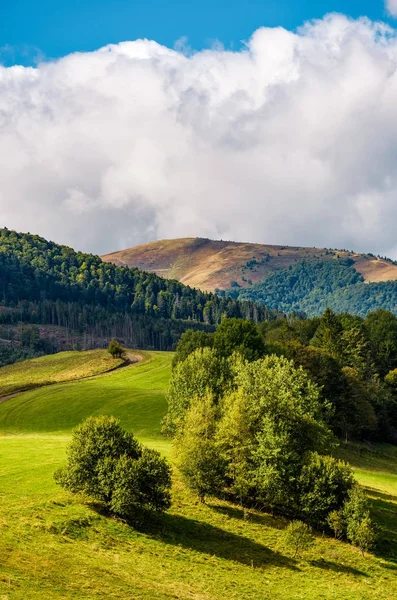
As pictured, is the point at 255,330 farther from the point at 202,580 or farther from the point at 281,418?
the point at 202,580

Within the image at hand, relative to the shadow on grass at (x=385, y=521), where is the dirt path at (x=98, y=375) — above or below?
above

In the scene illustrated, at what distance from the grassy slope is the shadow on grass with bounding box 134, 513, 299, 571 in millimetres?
87837

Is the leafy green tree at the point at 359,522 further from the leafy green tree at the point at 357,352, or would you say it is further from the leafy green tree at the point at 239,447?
the leafy green tree at the point at 357,352

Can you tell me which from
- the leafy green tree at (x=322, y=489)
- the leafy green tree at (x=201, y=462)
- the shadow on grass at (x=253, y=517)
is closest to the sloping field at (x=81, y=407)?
the leafy green tree at (x=201, y=462)

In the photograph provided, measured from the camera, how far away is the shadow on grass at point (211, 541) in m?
41.9

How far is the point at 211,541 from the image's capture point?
144 ft

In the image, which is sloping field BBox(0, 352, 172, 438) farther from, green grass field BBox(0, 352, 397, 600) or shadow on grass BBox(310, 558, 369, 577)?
shadow on grass BBox(310, 558, 369, 577)

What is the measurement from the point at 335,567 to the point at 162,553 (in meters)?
13.5

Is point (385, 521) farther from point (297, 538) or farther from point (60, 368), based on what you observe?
point (60, 368)

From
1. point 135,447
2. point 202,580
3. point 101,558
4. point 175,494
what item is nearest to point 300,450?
point 175,494

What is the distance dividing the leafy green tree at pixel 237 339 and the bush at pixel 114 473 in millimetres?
47670

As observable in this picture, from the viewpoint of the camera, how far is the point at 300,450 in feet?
181

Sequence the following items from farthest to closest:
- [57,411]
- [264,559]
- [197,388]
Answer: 1. [57,411]
2. [197,388]
3. [264,559]

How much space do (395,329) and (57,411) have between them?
95.5 metres
